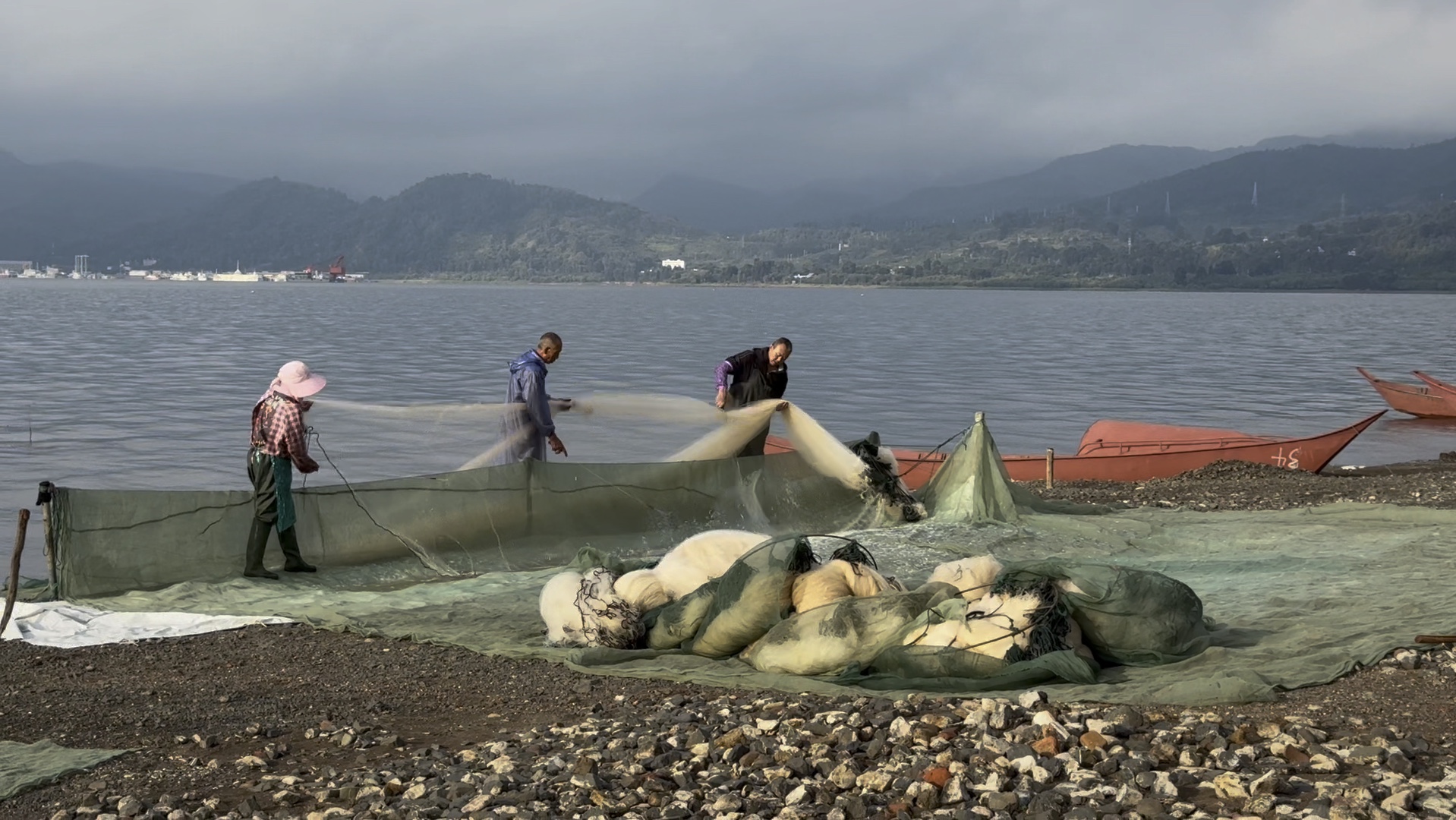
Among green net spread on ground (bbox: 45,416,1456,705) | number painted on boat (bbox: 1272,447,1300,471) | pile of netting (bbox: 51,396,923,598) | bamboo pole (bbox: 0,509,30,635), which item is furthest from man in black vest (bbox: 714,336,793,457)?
number painted on boat (bbox: 1272,447,1300,471)

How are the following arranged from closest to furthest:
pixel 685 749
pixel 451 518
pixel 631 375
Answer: pixel 685 749 < pixel 451 518 < pixel 631 375

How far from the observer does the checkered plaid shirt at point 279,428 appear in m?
10.7

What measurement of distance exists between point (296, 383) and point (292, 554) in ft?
4.25

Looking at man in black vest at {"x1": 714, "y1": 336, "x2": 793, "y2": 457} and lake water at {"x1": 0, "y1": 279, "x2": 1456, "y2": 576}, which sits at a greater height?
man in black vest at {"x1": 714, "y1": 336, "x2": 793, "y2": 457}

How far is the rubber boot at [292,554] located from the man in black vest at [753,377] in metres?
3.94

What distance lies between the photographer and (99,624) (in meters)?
9.34

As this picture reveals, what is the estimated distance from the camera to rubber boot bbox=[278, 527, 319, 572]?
1077 cm

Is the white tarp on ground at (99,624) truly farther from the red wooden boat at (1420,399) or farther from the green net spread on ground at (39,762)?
the red wooden boat at (1420,399)

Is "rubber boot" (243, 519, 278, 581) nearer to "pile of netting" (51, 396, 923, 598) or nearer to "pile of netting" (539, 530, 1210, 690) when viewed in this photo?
"pile of netting" (51, 396, 923, 598)

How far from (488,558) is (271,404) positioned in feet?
6.63

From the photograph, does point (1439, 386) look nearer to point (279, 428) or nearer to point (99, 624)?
point (279, 428)

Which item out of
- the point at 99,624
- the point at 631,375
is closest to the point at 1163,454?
the point at 99,624

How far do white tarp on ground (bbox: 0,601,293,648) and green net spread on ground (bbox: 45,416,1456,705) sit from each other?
0.25 metres

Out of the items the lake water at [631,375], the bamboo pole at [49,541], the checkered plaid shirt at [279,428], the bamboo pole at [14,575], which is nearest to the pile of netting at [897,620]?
the checkered plaid shirt at [279,428]
